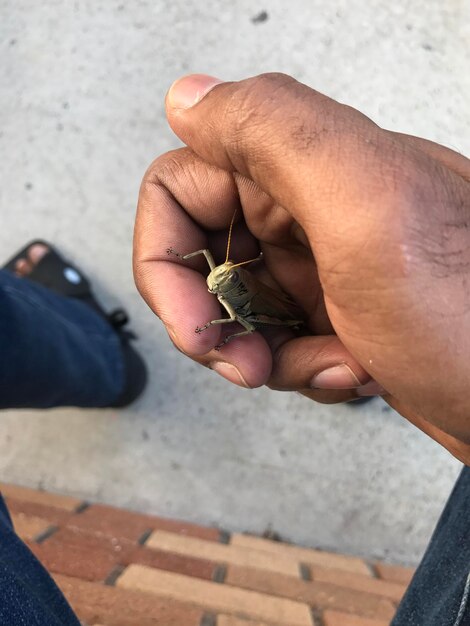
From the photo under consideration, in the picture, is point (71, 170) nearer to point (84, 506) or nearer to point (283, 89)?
point (84, 506)

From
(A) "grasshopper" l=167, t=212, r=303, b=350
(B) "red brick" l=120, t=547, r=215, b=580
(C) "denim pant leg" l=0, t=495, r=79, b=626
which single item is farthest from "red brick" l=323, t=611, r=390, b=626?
(A) "grasshopper" l=167, t=212, r=303, b=350

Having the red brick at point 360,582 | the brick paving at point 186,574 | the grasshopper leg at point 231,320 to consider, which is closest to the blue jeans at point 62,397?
the brick paving at point 186,574

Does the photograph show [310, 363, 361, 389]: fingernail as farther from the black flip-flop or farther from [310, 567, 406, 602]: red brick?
the black flip-flop

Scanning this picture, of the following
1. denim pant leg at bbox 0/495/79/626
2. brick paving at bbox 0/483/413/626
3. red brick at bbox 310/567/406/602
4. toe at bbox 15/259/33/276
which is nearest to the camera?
denim pant leg at bbox 0/495/79/626

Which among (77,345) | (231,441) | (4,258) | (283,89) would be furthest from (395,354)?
(4,258)

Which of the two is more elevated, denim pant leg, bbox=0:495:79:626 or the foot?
the foot

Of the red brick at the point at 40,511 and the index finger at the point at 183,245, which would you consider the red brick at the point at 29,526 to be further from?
the index finger at the point at 183,245

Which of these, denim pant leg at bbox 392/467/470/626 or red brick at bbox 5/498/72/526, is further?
red brick at bbox 5/498/72/526
